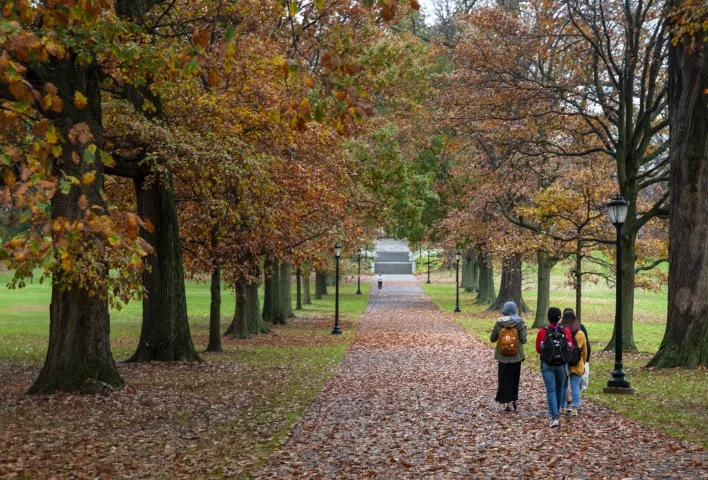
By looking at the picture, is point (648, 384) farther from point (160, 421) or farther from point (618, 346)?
point (160, 421)

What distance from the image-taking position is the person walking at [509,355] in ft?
41.4

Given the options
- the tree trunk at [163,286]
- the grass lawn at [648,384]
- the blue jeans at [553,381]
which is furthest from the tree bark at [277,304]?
the blue jeans at [553,381]

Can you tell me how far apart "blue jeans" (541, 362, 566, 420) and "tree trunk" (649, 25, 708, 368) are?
22.0 ft

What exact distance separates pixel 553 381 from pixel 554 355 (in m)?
0.38

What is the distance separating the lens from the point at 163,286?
1811 cm

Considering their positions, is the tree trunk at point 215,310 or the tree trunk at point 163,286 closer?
the tree trunk at point 163,286

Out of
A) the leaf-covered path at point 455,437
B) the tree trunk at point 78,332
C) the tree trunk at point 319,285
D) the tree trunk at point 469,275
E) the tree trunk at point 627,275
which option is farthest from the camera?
the tree trunk at point 469,275

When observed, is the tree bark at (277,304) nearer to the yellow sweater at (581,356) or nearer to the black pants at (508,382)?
the black pants at (508,382)

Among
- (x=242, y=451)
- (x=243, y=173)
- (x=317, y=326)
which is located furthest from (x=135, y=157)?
(x=317, y=326)

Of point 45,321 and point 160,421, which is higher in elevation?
point 160,421

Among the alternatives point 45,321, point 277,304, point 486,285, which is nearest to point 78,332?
point 277,304

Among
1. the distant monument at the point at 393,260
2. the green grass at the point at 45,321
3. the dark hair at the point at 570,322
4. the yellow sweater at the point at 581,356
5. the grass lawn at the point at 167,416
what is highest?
the distant monument at the point at 393,260

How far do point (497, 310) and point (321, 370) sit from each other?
83.2 feet

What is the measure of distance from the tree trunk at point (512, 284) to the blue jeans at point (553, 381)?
71.1ft
